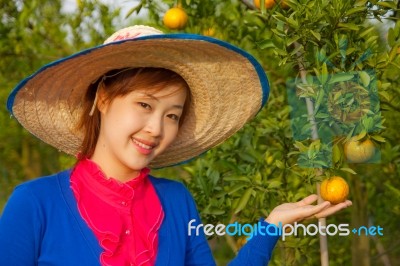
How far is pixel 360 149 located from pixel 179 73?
51 cm

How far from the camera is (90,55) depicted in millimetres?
1802

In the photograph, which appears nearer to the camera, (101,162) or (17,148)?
(101,162)

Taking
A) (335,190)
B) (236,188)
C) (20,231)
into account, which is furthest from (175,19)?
(20,231)

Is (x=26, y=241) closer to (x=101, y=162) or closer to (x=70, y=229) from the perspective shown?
(x=70, y=229)

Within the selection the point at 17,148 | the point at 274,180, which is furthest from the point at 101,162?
the point at 17,148

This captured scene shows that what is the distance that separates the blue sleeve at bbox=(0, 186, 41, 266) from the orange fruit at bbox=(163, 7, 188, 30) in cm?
114

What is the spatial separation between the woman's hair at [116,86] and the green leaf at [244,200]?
65cm

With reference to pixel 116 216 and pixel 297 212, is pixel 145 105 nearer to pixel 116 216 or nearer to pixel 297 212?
pixel 116 216

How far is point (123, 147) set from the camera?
177 centimetres

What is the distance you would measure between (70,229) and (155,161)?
0.45m

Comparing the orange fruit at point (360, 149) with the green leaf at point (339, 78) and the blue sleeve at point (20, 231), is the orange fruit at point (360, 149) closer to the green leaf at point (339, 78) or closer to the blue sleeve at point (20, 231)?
the green leaf at point (339, 78)

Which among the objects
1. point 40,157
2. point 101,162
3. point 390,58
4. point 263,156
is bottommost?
point 40,157

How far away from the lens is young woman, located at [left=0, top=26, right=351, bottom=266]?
173cm

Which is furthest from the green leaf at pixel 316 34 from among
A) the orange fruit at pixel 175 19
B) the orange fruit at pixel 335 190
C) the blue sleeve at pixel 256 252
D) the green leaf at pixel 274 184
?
the orange fruit at pixel 175 19
